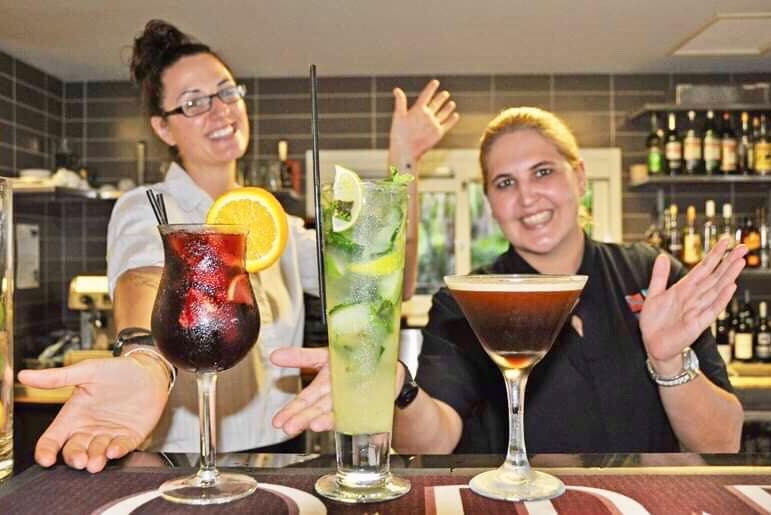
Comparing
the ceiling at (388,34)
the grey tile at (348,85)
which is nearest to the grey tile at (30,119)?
the ceiling at (388,34)

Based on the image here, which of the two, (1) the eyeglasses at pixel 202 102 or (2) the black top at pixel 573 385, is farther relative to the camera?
(1) the eyeglasses at pixel 202 102

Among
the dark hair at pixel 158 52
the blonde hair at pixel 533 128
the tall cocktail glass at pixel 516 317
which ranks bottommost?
the tall cocktail glass at pixel 516 317

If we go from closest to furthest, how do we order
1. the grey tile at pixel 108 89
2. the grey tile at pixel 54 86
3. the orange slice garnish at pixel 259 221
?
the orange slice garnish at pixel 259 221 → the grey tile at pixel 54 86 → the grey tile at pixel 108 89

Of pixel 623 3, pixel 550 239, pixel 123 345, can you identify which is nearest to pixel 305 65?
pixel 623 3

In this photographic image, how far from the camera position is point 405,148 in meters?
1.89

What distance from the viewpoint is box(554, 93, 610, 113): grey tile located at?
15.8 feet

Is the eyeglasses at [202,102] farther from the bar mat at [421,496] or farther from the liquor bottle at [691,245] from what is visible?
the liquor bottle at [691,245]

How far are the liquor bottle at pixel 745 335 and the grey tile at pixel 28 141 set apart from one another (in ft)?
13.2

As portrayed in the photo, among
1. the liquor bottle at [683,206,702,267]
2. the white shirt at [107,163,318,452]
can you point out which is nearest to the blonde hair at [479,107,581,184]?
the white shirt at [107,163,318,452]

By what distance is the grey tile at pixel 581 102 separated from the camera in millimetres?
4828

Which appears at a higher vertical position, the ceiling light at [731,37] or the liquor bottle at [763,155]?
the ceiling light at [731,37]

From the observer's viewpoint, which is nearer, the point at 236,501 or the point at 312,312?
the point at 236,501

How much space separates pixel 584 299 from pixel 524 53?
2798 mm

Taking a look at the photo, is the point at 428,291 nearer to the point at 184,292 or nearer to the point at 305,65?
the point at 305,65
